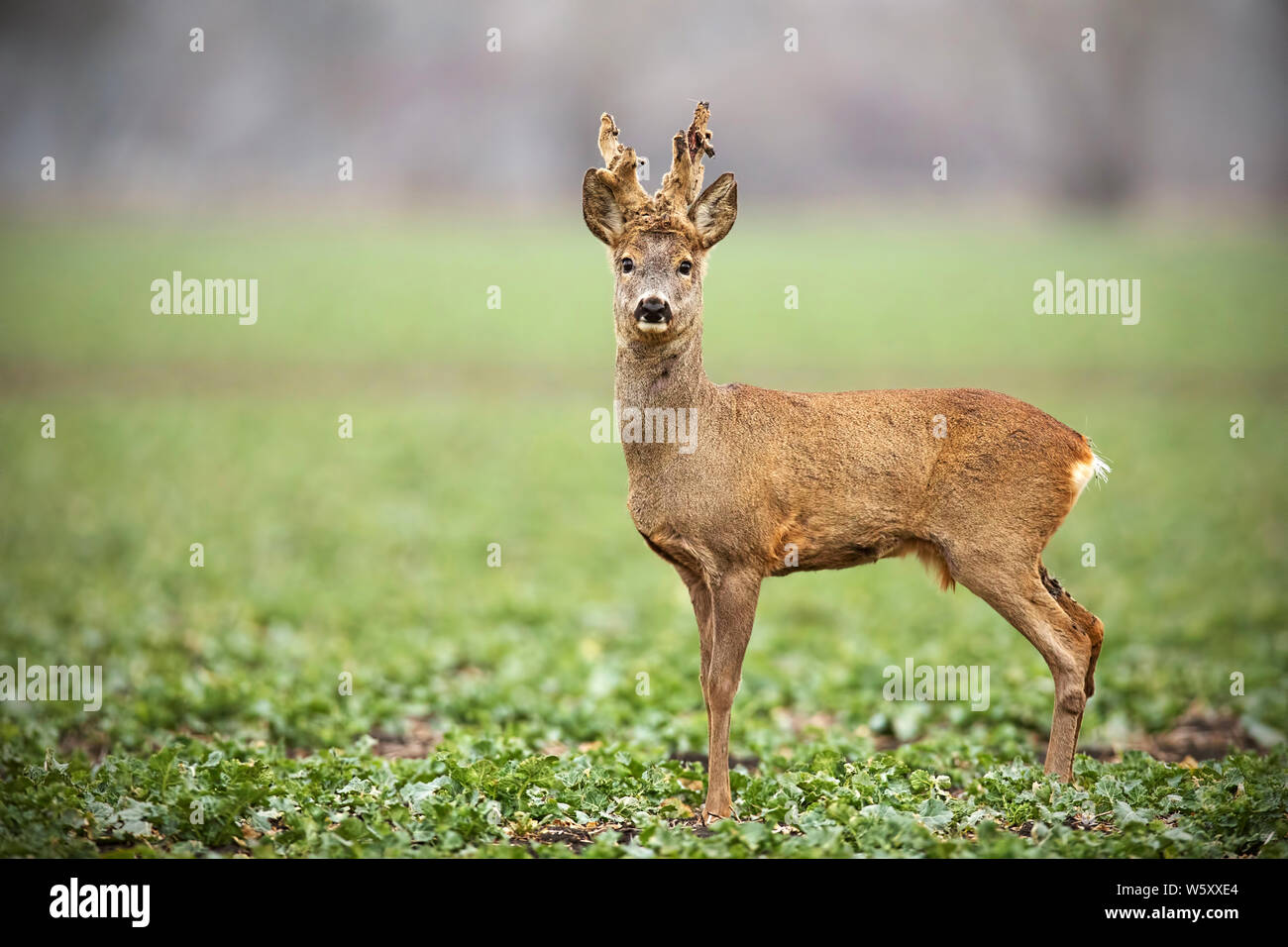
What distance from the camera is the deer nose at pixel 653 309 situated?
23.6ft

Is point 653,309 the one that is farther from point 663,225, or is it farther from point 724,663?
point 724,663

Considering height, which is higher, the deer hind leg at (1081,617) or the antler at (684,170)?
the antler at (684,170)

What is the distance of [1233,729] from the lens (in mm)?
10852

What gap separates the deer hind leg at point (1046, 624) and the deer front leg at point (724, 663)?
134 centimetres

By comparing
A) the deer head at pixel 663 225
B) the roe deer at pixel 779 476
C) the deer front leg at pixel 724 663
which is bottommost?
the deer front leg at pixel 724 663

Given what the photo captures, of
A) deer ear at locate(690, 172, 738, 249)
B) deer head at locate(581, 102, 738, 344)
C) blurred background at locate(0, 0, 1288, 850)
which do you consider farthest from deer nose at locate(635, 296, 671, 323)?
blurred background at locate(0, 0, 1288, 850)

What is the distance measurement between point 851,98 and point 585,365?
73851 mm

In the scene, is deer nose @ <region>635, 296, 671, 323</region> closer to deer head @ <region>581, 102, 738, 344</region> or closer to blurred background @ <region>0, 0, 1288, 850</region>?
deer head @ <region>581, 102, 738, 344</region>

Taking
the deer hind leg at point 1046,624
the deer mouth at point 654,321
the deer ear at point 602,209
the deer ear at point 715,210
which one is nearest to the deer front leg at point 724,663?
the deer hind leg at point 1046,624

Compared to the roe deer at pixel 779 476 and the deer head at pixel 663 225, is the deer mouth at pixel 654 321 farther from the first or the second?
the roe deer at pixel 779 476

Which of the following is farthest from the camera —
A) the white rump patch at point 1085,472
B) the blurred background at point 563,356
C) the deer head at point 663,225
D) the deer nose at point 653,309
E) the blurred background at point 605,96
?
the blurred background at point 605,96

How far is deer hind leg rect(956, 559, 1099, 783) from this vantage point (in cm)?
778

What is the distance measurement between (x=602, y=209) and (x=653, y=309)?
35.4 inches

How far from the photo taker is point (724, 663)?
7.61 meters
